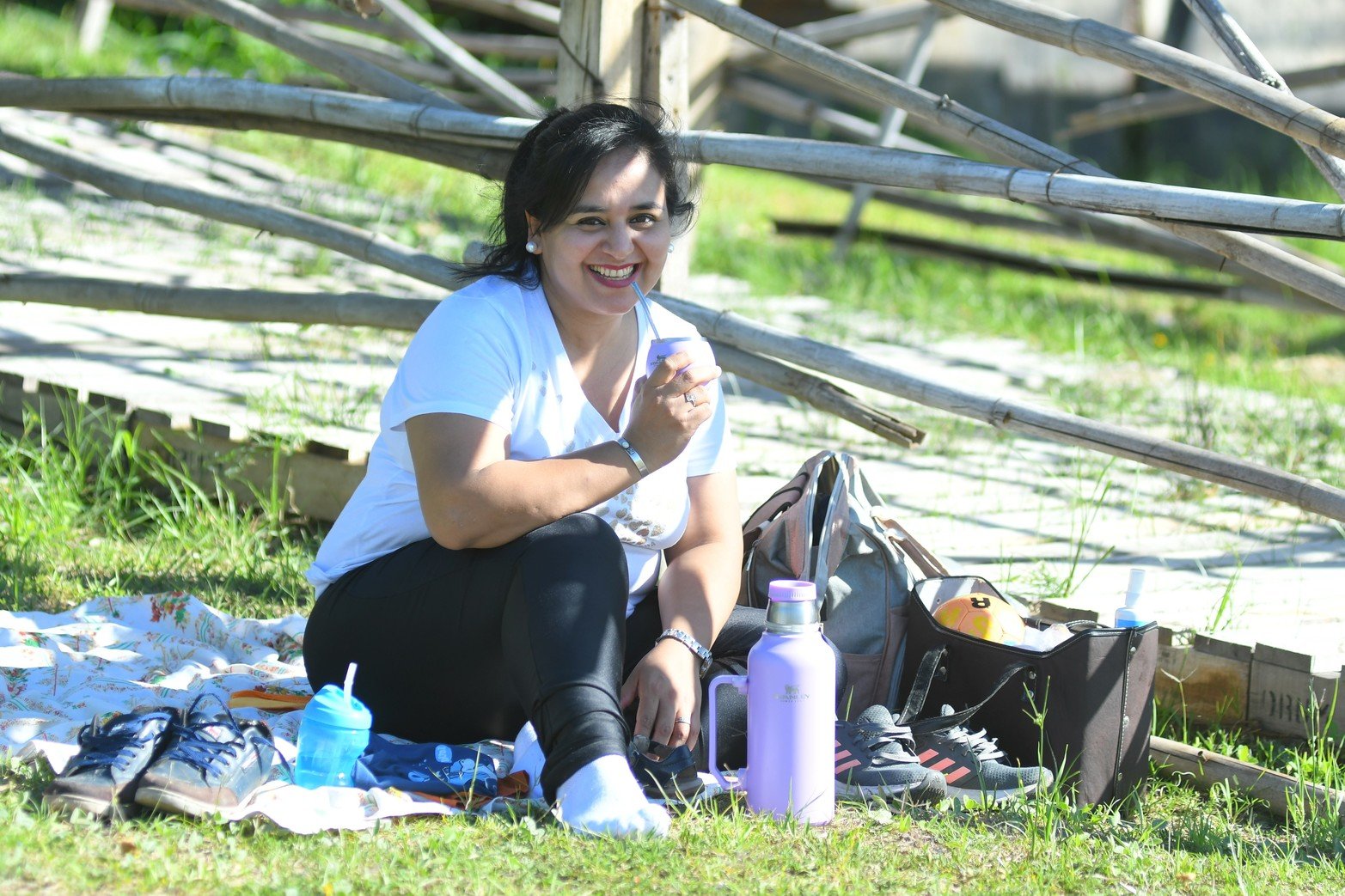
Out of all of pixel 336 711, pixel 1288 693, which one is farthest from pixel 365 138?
pixel 1288 693

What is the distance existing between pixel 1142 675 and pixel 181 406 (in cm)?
294

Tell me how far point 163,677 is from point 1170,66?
2.46m

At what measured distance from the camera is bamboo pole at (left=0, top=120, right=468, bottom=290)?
167 inches

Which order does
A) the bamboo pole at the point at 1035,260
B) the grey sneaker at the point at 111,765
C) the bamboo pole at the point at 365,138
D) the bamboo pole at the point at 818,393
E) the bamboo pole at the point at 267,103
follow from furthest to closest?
the bamboo pole at the point at 1035,260 < the bamboo pole at the point at 365,138 < the bamboo pole at the point at 267,103 < the bamboo pole at the point at 818,393 < the grey sneaker at the point at 111,765

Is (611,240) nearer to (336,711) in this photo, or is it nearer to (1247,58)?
(336,711)

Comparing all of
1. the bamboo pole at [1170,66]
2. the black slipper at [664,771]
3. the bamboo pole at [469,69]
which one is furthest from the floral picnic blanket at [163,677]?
the bamboo pole at [1170,66]

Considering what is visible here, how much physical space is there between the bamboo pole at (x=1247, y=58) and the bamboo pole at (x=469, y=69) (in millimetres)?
1714

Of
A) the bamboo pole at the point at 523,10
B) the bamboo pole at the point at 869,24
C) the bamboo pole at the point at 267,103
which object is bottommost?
the bamboo pole at the point at 267,103

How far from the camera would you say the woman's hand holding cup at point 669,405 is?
2.63 meters

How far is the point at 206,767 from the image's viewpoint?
2398 millimetres

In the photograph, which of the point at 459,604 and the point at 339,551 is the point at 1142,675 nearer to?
the point at 459,604

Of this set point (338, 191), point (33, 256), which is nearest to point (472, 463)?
point (33, 256)

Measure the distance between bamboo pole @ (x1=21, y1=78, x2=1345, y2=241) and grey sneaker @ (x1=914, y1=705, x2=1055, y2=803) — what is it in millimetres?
1175

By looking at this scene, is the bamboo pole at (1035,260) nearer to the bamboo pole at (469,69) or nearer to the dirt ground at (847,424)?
the dirt ground at (847,424)
